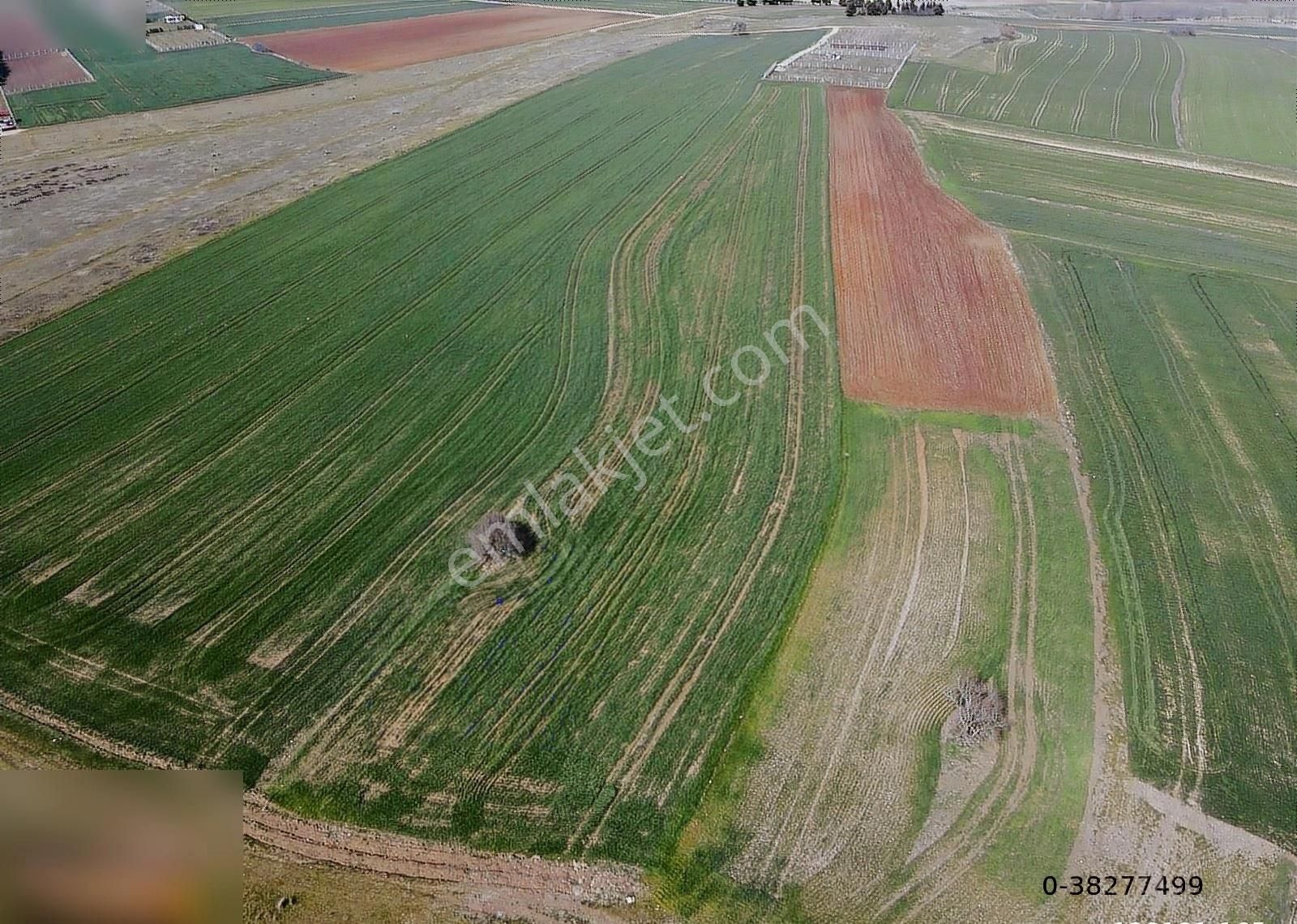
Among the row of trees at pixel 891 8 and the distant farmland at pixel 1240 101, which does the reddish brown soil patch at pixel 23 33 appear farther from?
the distant farmland at pixel 1240 101

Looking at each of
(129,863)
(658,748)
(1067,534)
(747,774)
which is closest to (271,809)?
(129,863)

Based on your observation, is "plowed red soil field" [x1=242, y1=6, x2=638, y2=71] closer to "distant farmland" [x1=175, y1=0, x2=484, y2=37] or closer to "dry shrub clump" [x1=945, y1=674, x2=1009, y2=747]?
"distant farmland" [x1=175, y1=0, x2=484, y2=37]

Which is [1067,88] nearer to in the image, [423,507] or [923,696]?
[923,696]

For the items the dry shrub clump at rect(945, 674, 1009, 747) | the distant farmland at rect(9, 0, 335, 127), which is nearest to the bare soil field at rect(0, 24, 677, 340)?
the distant farmland at rect(9, 0, 335, 127)

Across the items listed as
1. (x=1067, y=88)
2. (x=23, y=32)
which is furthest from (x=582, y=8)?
(x=1067, y=88)

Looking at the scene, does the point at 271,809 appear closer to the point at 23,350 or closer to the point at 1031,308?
the point at 23,350
